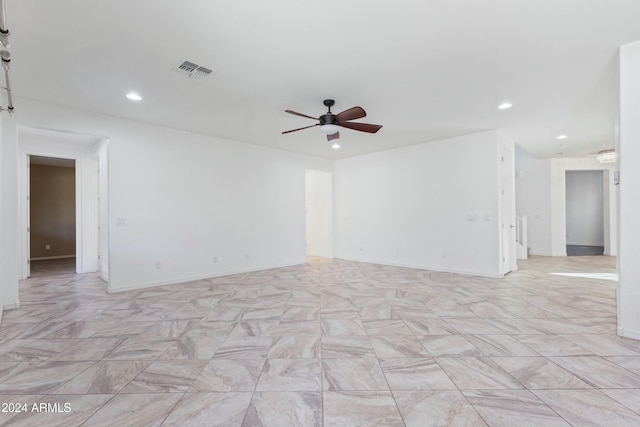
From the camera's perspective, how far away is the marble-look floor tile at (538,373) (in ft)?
6.58

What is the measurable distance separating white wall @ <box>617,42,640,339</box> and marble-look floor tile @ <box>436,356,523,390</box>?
1612 mm

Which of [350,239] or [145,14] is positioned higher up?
[145,14]

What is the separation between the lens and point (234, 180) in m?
6.00

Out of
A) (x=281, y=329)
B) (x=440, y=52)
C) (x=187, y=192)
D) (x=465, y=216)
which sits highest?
(x=440, y=52)

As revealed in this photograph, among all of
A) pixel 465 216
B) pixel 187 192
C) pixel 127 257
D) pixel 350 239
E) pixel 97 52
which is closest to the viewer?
pixel 97 52

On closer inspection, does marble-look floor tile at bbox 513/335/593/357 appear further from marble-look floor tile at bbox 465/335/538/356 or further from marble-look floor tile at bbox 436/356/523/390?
marble-look floor tile at bbox 436/356/523/390

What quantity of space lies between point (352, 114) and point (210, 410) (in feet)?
9.89

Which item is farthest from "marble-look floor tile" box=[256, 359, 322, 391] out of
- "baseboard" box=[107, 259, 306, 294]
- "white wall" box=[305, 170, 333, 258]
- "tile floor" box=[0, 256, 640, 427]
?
"white wall" box=[305, 170, 333, 258]

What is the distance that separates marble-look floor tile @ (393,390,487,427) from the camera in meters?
1.64

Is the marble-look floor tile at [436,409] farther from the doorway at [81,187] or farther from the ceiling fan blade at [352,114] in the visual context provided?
the doorway at [81,187]

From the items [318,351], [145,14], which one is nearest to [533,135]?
[318,351]

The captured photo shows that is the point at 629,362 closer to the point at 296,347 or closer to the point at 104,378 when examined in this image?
the point at 296,347

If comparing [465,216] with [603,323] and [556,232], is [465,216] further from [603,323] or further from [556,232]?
[556,232]

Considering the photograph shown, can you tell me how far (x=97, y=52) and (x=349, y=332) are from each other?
Result: 367 cm
